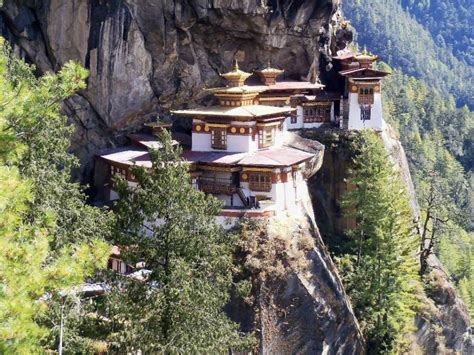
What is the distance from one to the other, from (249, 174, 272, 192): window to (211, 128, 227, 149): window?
3011 millimetres

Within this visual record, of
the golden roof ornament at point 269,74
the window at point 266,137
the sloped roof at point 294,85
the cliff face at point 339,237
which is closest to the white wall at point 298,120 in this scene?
the sloped roof at point 294,85

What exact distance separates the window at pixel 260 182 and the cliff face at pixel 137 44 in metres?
9.17

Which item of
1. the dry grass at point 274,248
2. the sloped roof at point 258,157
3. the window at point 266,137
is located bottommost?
the dry grass at point 274,248

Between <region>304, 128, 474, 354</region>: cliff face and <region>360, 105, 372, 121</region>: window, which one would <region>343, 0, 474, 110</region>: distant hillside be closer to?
<region>360, 105, 372, 121</region>: window

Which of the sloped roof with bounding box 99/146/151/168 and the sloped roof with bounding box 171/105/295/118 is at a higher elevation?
the sloped roof with bounding box 171/105/295/118

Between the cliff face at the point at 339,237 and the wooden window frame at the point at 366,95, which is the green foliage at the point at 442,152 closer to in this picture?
the cliff face at the point at 339,237

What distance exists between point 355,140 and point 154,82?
12.6 m

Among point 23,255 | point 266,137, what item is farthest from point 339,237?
point 23,255

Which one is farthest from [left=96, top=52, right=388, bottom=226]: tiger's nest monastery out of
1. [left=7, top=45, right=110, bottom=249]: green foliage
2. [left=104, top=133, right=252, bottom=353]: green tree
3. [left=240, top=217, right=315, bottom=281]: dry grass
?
[left=104, top=133, right=252, bottom=353]: green tree

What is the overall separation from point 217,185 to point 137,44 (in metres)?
9.57

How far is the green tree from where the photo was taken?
54.2ft

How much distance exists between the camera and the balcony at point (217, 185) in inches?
1156

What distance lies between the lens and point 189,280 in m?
16.7

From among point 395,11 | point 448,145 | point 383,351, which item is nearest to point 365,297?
point 383,351
